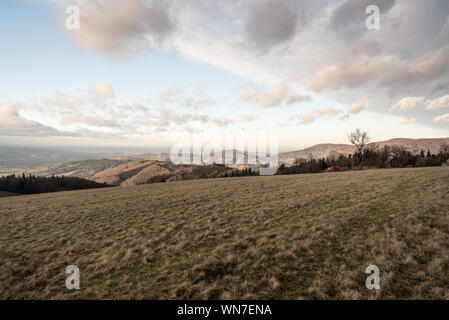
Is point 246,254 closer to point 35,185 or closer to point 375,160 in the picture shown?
point 375,160

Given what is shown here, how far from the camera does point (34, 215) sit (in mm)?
17750

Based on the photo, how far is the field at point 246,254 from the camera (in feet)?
18.0

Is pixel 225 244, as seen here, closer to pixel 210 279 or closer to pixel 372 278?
pixel 210 279

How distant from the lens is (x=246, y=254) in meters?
7.62

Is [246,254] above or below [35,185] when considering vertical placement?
above

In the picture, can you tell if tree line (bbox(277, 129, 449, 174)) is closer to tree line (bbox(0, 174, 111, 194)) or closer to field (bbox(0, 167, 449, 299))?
field (bbox(0, 167, 449, 299))

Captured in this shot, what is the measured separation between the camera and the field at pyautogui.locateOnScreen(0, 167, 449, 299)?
5500 millimetres

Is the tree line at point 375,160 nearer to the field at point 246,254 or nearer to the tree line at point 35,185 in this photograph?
the field at point 246,254

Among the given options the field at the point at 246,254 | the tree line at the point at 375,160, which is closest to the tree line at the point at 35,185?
the field at the point at 246,254

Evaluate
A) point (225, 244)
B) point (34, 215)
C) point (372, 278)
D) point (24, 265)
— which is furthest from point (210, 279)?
point (34, 215)

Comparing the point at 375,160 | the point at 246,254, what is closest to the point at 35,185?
the point at 246,254
